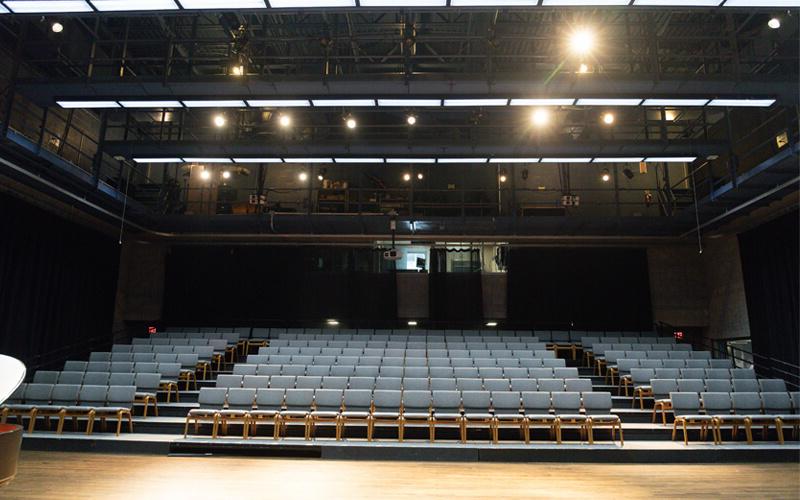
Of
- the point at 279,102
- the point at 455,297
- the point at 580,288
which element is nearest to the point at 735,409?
the point at 580,288

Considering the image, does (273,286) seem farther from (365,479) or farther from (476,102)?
(365,479)

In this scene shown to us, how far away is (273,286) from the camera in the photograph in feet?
45.0

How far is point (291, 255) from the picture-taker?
45.4ft

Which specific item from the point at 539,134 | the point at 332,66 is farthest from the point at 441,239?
the point at 332,66

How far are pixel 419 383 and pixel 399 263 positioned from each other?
6430 millimetres

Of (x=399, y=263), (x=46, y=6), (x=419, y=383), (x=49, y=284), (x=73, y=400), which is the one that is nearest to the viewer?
(x=46, y=6)

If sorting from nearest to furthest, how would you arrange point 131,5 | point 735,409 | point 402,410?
point 131,5
point 402,410
point 735,409

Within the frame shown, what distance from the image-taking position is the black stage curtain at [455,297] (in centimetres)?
1343

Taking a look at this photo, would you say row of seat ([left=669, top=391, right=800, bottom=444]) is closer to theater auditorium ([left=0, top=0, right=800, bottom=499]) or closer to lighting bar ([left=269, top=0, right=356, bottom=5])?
theater auditorium ([left=0, top=0, right=800, bottom=499])

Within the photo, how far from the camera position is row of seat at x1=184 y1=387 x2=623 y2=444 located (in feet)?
22.3

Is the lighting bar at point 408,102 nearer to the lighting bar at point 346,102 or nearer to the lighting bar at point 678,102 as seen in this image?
the lighting bar at point 346,102

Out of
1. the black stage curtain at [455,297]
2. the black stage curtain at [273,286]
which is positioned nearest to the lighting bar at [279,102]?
the black stage curtain at [273,286]

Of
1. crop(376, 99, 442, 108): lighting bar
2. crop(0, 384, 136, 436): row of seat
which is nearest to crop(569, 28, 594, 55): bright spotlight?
crop(376, 99, 442, 108): lighting bar

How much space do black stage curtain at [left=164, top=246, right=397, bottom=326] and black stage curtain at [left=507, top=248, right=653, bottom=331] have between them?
3795 mm
